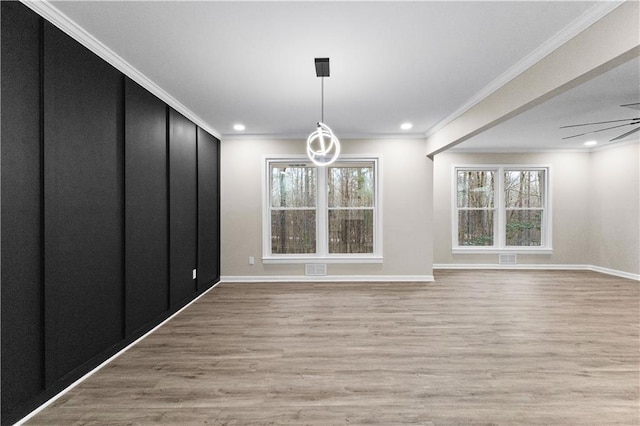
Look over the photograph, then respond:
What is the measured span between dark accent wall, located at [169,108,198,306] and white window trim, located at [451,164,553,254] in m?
5.44

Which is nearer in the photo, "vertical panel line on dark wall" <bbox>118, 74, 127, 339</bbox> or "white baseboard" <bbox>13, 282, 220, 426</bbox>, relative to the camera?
"white baseboard" <bbox>13, 282, 220, 426</bbox>

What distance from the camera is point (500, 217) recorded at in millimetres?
7105

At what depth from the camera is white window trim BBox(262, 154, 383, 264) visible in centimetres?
579

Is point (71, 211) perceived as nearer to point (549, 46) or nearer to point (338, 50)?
point (338, 50)

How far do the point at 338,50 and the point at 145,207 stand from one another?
2.47m

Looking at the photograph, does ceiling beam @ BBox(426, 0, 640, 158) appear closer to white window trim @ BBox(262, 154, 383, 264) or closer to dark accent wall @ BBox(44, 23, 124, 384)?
white window trim @ BBox(262, 154, 383, 264)

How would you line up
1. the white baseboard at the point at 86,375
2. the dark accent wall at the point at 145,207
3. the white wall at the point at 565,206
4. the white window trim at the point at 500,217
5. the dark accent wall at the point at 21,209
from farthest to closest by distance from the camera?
the white window trim at the point at 500,217 → the white wall at the point at 565,206 → the dark accent wall at the point at 145,207 → the white baseboard at the point at 86,375 → the dark accent wall at the point at 21,209

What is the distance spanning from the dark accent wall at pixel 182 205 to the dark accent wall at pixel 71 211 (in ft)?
0.52

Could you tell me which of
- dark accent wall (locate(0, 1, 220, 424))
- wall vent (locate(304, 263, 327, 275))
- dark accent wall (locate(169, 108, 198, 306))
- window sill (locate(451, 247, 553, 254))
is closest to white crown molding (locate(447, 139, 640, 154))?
window sill (locate(451, 247, 553, 254))

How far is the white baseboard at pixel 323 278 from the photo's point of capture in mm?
5785

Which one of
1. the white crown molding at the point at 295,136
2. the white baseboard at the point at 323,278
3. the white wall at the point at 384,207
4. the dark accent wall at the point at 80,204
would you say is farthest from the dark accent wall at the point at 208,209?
the dark accent wall at the point at 80,204

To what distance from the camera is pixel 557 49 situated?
2.61 metres

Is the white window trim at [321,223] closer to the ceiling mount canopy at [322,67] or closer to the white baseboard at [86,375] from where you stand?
the white baseboard at [86,375]

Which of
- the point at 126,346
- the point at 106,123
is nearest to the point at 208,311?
the point at 126,346
